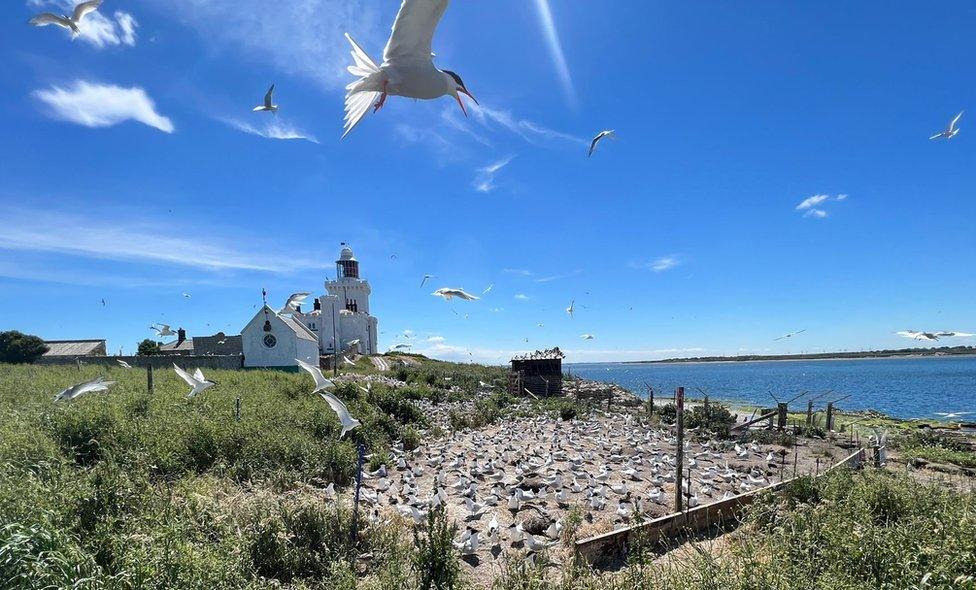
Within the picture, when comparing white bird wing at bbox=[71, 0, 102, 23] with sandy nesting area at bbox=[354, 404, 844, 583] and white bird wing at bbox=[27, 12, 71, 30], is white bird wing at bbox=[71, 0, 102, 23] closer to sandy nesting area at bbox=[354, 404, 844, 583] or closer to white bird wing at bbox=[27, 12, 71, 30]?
white bird wing at bbox=[27, 12, 71, 30]

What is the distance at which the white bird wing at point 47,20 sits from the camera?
477 cm

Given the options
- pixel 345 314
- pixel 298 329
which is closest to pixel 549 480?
pixel 298 329

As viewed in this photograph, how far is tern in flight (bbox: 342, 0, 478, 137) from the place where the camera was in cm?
345

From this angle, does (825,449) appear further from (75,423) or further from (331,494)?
(75,423)

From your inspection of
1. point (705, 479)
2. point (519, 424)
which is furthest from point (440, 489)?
point (519, 424)

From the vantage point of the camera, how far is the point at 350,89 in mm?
3848

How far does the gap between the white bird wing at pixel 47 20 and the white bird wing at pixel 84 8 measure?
0.11 m

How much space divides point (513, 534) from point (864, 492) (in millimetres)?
4797

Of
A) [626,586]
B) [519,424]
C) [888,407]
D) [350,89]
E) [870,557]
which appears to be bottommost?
[888,407]

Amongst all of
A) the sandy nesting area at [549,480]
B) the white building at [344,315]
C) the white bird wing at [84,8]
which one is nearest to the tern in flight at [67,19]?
the white bird wing at [84,8]

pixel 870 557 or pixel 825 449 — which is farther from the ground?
pixel 870 557

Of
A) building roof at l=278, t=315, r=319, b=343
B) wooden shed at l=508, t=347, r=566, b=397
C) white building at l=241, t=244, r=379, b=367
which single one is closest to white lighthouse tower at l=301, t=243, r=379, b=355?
white building at l=241, t=244, r=379, b=367

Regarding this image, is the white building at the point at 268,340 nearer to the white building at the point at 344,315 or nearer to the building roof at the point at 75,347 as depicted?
the white building at the point at 344,315

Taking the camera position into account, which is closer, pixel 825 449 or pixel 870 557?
pixel 870 557
